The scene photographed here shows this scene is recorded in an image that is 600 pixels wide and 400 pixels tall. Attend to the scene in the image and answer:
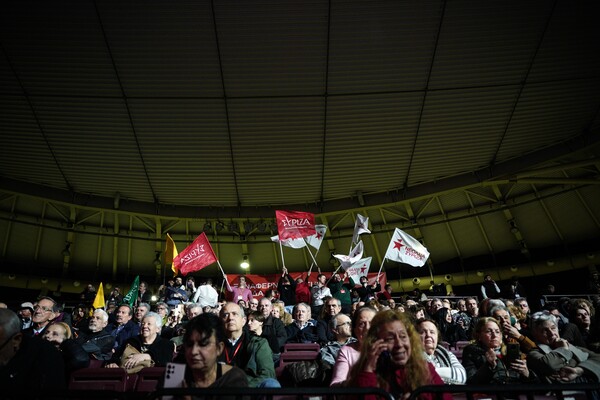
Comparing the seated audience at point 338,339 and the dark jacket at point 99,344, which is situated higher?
the dark jacket at point 99,344

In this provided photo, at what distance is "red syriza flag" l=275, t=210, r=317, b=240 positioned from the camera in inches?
414

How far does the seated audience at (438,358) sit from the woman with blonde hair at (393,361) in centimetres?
86

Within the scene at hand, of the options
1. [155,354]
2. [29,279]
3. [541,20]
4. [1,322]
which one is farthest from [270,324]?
[29,279]

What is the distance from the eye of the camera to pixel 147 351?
3945 mm

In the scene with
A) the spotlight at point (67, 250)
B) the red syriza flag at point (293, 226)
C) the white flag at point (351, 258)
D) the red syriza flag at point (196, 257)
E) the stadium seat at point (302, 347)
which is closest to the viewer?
the stadium seat at point (302, 347)

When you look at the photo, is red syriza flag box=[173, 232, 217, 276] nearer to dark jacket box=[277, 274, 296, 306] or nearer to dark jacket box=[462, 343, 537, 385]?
dark jacket box=[277, 274, 296, 306]

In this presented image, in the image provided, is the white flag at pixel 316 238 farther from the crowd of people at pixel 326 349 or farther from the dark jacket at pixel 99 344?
the dark jacket at pixel 99 344

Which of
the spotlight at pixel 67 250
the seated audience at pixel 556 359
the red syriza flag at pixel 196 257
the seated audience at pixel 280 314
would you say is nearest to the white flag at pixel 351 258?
the red syriza flag at pixel 196 257

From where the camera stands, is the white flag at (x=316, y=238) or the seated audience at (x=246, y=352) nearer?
the seated audience at (x=246, y=352)

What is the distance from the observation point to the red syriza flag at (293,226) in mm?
10516

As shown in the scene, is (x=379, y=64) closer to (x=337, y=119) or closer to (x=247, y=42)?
(x=337, y=119)

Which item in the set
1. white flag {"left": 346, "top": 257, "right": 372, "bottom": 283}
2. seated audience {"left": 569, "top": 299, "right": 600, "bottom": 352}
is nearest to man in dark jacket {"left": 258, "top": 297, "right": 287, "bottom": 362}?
seated audience {"left": 569, "top": 299, "right": 600, "bottom": 352}

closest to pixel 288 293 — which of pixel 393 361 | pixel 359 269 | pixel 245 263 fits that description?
pixel 359 269

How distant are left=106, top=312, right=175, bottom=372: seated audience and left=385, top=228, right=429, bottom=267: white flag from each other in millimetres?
6966
